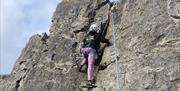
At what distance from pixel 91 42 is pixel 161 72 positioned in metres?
4.04

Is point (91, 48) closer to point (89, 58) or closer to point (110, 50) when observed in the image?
point (89, 58)

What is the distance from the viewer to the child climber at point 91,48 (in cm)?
1706

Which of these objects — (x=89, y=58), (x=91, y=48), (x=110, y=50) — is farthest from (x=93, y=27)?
(x=89, y=58)

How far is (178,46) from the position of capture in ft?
50.2

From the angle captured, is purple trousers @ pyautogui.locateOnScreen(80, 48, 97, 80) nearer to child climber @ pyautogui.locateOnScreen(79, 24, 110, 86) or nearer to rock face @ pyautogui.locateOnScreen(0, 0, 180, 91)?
child climber @ pyautogui.locateOnScreen(79, 24, 110, 86)

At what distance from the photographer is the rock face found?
1512 centimetres

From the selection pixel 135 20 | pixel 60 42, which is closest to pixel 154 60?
pixel 135 20

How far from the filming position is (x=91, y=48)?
17781 mm

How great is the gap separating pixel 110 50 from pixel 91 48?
0.78 metres

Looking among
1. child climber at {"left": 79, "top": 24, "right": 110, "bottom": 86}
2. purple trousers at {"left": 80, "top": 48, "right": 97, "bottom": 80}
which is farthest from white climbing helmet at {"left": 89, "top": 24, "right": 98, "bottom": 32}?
purple trousers at {"left": 80, "top": 48, "right": 97, "bottom": 80}

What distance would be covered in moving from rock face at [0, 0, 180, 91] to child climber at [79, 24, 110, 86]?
1.16ft

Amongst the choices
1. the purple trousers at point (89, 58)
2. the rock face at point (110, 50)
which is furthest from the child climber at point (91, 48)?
the rock face at point (110, 50)

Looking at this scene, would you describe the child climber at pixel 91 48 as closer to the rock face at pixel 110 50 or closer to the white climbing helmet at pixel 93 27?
the white climbing helmet at pixel 93 27

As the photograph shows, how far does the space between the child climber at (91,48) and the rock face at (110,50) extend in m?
0.35
